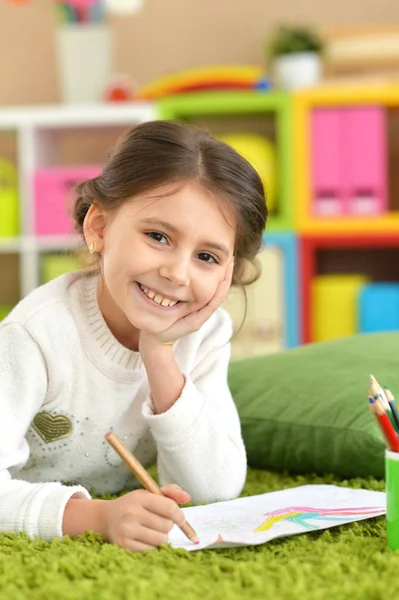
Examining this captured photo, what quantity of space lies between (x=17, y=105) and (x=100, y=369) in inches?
85.9

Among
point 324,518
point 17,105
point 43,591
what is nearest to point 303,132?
point 17,105

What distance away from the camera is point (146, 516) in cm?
79

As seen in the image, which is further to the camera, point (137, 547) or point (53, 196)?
point (53, 196)

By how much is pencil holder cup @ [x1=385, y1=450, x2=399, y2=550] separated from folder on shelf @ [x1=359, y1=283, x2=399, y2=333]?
5.90 feet

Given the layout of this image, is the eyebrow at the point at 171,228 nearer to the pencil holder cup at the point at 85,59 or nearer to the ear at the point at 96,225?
the ear at the point at 96,225

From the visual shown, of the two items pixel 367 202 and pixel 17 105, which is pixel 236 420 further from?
pixel 17 105

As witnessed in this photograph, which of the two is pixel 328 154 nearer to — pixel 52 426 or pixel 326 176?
pixel 326 176

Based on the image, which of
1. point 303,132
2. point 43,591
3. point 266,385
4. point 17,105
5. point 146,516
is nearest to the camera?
point 43,591

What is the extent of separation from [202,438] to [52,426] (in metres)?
0.17

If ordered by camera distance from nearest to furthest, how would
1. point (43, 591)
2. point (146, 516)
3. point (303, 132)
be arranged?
point (43, 591), point (146, 516), point (303, 132)

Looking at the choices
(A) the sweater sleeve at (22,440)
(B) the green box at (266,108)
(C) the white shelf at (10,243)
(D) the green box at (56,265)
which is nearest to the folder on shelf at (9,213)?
(C) the white shelf at (10,243)

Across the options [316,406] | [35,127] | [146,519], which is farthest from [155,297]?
[35,127]

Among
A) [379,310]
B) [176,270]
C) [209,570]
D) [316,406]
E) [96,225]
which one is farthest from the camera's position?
[379,310]

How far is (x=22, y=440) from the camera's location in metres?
0.98
